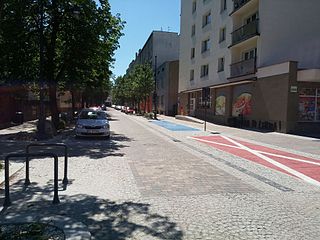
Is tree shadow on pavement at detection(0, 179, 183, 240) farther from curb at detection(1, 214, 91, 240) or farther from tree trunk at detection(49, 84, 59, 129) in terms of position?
tree trunk at detection(49, 84, 59, 129)

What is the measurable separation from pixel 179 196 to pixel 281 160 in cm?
642

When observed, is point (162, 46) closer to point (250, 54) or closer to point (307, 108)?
point (250, 54)

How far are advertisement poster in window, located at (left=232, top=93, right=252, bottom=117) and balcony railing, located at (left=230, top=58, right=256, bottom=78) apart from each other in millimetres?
1742

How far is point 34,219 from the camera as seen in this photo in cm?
533

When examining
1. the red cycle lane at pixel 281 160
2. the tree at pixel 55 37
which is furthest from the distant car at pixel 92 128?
the red cycle lane at pixel 281 160

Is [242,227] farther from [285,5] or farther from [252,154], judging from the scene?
[285,5]

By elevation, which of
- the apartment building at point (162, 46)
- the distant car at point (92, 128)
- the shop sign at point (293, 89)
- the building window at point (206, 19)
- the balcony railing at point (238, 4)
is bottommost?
the distant car at point (92, 128)

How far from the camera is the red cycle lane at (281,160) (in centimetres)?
986

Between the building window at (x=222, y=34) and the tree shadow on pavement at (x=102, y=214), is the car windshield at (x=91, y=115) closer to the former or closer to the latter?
the tree shadow on pavement at (x=102, y=214)

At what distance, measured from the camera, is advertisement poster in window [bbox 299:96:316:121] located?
2327 cm

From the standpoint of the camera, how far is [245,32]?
29.2m

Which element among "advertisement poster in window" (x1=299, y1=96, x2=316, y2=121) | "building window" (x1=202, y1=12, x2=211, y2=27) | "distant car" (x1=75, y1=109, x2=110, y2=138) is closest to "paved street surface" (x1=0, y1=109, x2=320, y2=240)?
"distant car" (x1=75, y1=109, x2=110, y2=138)

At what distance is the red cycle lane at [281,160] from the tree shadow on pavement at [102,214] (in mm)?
4755

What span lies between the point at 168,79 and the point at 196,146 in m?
42.1
